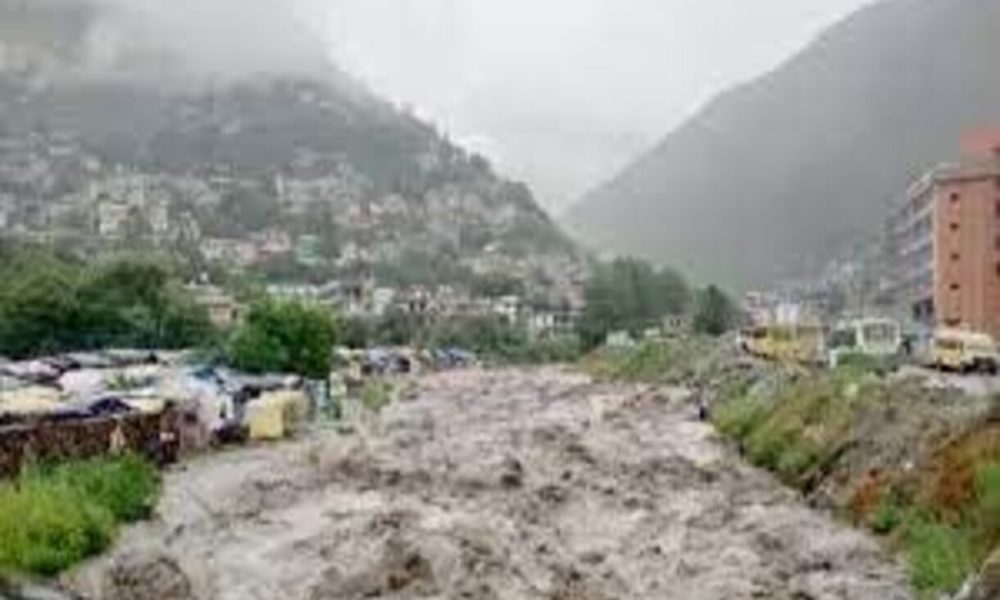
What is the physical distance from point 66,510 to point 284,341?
2199 inches

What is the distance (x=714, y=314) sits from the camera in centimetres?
17962

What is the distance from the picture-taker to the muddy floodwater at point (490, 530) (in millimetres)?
33219

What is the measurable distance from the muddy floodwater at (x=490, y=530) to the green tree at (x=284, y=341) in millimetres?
22429

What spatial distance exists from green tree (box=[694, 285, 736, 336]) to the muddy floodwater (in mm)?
107458

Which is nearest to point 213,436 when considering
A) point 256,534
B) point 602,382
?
point 256,534

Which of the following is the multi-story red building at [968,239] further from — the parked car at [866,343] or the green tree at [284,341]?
the green tree at [284,341]

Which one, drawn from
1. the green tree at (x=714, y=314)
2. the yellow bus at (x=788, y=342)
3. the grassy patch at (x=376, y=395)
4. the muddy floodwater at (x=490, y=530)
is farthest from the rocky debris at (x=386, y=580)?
the green tree at (x=714, y=314)

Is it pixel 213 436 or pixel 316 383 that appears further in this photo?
pixel 316 383

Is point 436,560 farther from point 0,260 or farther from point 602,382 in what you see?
point 0,260

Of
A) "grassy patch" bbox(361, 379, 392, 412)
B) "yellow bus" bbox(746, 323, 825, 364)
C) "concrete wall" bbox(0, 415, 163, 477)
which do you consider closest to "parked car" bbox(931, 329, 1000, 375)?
"yellow bus" bbox(746, 323, 825, 364)

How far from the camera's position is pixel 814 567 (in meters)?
34.9

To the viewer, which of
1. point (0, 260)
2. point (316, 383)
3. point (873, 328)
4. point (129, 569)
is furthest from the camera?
point (0, 260)

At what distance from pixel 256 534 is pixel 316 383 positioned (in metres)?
48.8

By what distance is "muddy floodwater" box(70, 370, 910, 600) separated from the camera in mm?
33219
